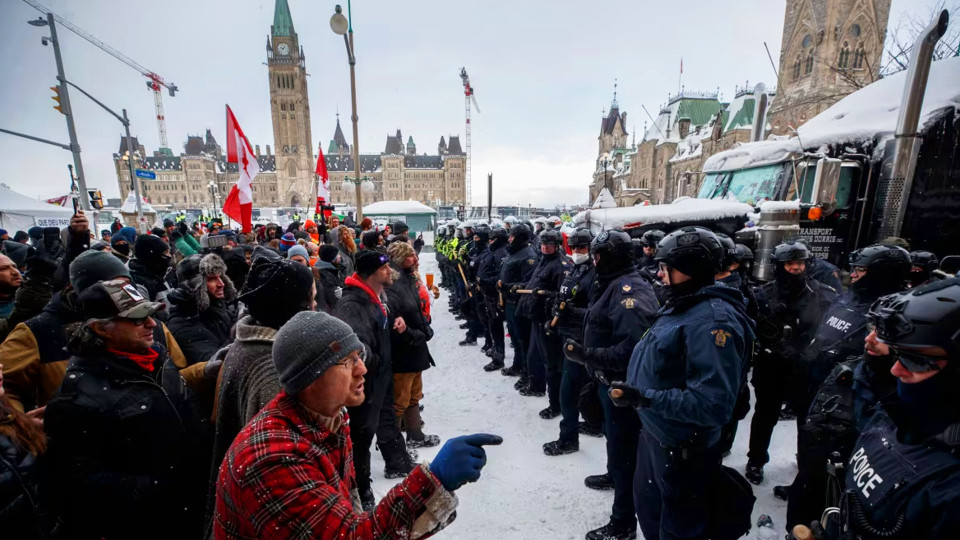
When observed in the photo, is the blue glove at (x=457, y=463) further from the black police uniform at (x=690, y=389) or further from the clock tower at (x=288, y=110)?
the clock tower at (x=288, y=110)

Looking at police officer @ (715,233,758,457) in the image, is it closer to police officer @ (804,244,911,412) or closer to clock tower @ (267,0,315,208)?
police officer @ (804,244,911,412)

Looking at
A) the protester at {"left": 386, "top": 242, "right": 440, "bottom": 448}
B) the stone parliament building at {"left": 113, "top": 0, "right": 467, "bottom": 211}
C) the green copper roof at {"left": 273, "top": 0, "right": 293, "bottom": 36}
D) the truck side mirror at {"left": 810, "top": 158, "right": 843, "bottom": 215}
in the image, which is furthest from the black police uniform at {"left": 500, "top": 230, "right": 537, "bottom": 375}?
the green copper roof at {"left": 273, "top": 0, "right": 293, "bottom": 36}

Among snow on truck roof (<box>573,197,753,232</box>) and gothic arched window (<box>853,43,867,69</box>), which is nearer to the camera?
snow on truck roof (<box>573,197,753,232</box>)

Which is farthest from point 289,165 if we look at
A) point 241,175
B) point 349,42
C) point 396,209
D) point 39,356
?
point 39,356

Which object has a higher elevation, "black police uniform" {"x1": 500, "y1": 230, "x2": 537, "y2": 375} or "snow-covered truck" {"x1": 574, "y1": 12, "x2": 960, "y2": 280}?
"snow-covered truck" {"x1": 574, "y1": 12, "x2": 960, "y2": 280}

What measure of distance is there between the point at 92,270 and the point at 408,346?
258 cm

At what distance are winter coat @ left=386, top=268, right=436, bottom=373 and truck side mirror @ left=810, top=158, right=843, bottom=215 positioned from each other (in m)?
5.48

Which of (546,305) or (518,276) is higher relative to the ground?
(518,276)

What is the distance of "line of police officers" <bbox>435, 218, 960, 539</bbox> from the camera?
1294mm

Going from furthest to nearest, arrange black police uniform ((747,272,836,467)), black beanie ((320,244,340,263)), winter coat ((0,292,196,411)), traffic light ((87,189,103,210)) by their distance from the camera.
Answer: traffic light ((87,189,103,210)) → black beanie ((320,244,340,263)) → black police uniform ((747,272,836,467)) → winter coat ((0,292,196,411))

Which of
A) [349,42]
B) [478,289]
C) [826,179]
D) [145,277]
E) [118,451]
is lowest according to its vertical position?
[478,289]

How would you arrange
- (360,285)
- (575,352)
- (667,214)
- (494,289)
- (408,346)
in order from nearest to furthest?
1. (575,352)
2. (360,285)
3. (408,346)
4. (667,214)
5. (494,289)

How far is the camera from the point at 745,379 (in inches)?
100

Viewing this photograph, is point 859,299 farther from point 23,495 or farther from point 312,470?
point 23,495
